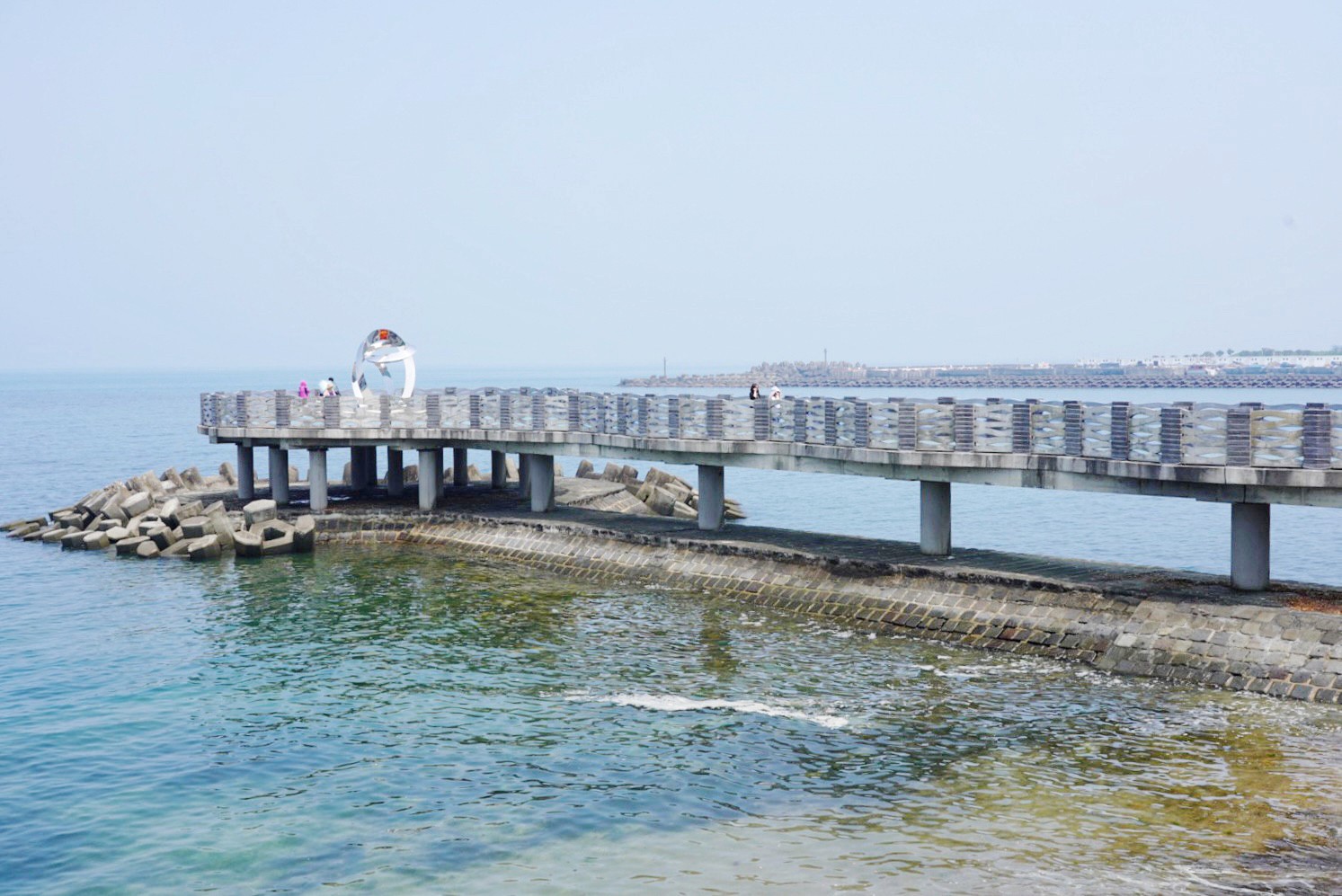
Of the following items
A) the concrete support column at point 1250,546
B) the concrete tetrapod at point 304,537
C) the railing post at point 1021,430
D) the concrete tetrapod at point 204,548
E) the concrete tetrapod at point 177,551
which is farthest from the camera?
the concrete tetrapod at point 177,551

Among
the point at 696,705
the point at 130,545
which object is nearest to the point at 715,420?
the point at 696,705

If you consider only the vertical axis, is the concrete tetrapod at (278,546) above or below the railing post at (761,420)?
below

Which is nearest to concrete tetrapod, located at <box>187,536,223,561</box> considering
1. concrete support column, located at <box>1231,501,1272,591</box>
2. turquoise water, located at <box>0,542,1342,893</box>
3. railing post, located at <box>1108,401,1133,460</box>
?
turquoise water, located at <box>0,542,1342,893</box>

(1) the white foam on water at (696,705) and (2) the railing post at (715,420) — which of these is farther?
(2) the railing post at (715,420)

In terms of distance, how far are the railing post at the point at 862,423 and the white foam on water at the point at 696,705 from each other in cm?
1073

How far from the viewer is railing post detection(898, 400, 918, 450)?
30984 millimetres

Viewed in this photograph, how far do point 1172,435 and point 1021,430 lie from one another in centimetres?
382

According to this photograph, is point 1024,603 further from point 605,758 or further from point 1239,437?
point 605,758

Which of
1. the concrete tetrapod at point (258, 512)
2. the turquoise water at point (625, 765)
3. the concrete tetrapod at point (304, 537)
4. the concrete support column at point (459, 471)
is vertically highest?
the concrete support column at point (459, 471)

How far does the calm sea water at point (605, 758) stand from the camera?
53.0ft

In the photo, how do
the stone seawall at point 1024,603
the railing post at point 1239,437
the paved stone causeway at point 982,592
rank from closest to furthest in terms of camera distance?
the stone seawall at point 1024,603 → the paved stone causeway at point 982,592 → the railing post at point 1239,437

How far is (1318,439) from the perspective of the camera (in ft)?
79.2

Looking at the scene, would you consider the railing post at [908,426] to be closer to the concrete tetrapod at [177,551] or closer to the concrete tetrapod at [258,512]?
the concrete tetrapod at [258,512]

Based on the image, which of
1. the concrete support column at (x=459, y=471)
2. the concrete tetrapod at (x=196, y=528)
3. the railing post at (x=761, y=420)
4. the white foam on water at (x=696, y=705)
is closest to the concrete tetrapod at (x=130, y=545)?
the concrete tetrapod at (x=196, y=528)
